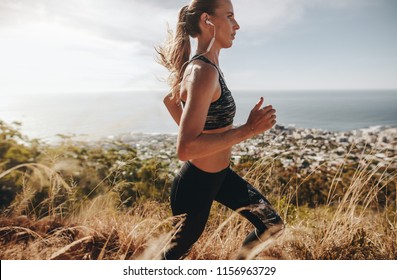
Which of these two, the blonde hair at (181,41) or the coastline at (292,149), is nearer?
the blonde hair at (181,41)

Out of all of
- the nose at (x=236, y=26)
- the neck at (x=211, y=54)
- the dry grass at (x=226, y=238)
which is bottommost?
the dry grass at (x=226, y=238)

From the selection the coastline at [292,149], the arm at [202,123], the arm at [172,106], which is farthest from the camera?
the coastline at [292,149]

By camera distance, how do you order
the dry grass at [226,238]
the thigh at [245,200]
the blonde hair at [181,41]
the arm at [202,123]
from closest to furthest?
1. the arm at [202,123]
2. the blonde hair at [181,41]
3. the thigh at [245,200]
4. the dry grass at [226,238]

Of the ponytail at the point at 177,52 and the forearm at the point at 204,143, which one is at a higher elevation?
the ponytail at the point at 177,52

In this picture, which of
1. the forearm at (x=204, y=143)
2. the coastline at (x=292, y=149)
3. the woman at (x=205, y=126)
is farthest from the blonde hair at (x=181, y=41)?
the coastline at (x=292, y=149)

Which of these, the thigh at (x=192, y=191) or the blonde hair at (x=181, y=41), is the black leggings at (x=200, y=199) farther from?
the blonde hair at (x=181, y=41)

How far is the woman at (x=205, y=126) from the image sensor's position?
1.22m

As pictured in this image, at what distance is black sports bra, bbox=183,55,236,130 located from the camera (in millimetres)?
1393

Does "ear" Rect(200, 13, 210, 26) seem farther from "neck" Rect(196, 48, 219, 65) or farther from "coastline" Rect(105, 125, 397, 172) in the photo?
"coastline" Rect(105, 125, 397, 172)

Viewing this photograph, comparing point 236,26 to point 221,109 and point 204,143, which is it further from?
point 204,143

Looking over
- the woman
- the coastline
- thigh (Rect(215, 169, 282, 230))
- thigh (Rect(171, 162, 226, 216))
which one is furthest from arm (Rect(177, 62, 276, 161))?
the coastline

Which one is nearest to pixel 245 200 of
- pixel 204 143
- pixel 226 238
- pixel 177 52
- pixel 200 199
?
pixel 200 199
